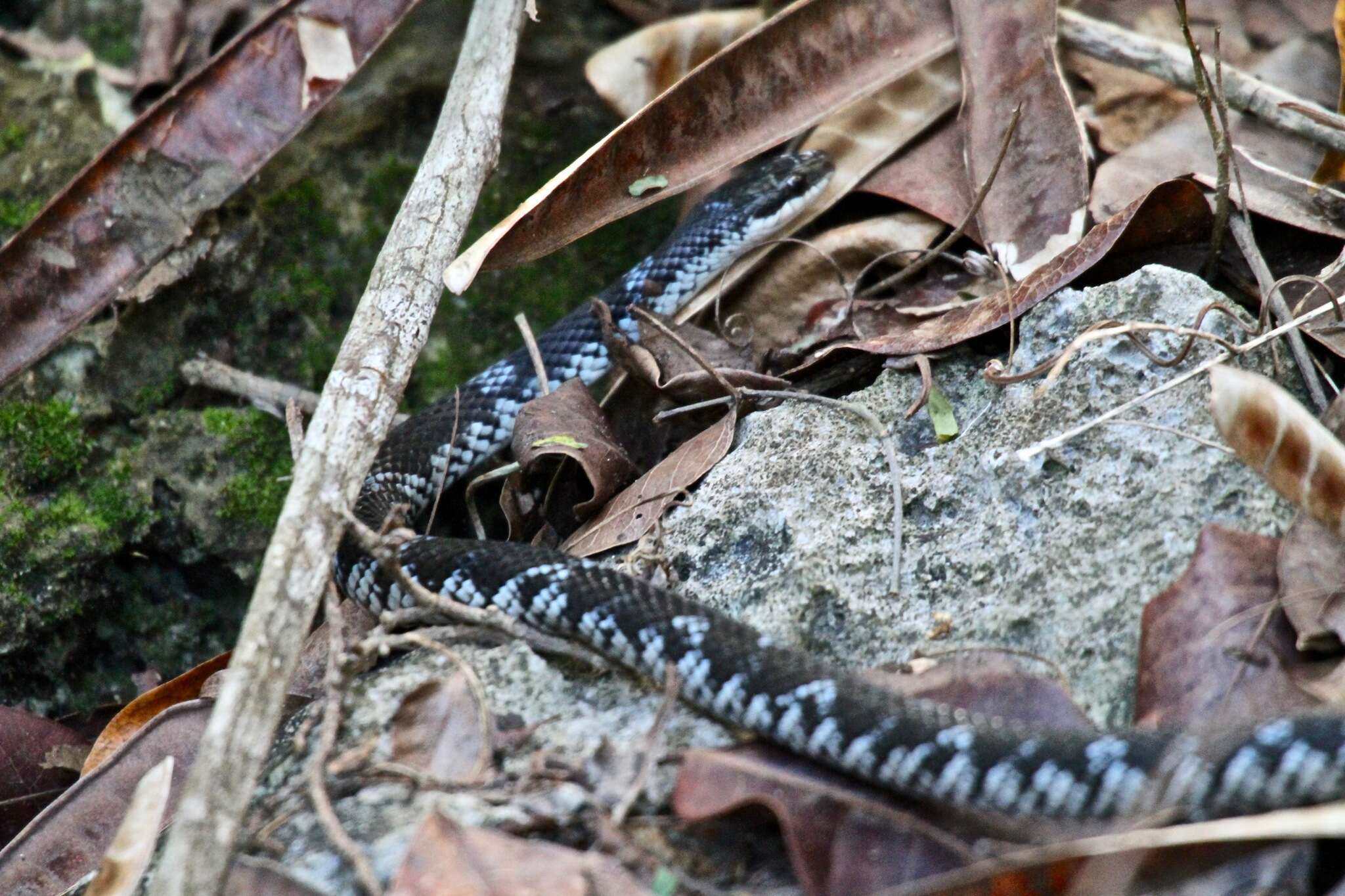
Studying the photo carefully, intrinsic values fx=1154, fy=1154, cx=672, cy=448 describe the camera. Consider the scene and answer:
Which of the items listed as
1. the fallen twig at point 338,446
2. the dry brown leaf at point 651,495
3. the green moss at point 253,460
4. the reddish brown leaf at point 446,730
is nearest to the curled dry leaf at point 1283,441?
the dry brown leaf at point 651,495

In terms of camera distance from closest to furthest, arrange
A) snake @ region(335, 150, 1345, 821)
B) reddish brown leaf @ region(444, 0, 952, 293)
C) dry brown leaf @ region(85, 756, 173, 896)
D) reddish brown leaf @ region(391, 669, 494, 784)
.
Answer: snake @ region(335, 150, 1345, 821) → dry brown leaf @ region(85, 756, 173, 896) → reddish brown leaf @ region(391, 669, 494, 784) → reddish brown leaf @ region(444, 0, 952, 293)

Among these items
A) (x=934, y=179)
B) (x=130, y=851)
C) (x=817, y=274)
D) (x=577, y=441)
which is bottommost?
(x=130, y=851)

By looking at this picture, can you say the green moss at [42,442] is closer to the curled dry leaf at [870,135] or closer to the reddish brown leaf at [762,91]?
the reddish brown leaf at [762,91]

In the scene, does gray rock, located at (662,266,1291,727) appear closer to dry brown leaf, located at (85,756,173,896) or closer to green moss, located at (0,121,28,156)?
dry brown leaf, located at (85,756,173,896)

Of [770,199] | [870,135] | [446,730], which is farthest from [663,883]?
[870,135]

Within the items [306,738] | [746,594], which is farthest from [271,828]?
[746,594]

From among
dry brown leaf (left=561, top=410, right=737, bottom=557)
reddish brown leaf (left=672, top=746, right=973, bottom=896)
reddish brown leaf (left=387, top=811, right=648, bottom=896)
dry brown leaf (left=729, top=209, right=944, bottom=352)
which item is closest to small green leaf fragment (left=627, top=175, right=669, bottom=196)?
dry brown leaf (left=729, top=209, right=944, bottom=352)

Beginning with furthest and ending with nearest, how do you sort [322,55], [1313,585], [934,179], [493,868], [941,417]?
[322,55], [934,179], [941,417], [1313,585], [493,868]

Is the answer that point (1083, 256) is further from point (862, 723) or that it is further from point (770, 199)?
point (862, 723)
